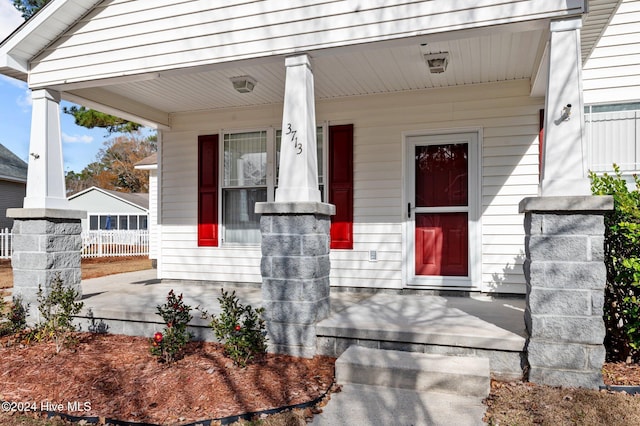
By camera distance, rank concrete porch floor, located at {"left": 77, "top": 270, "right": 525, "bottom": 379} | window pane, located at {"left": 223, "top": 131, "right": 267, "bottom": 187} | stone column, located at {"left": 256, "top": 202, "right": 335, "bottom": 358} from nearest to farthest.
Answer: concrete porch floor, located at {"left": 77, "top": 270, "right": 525, "bottom": 379} → stone column, located at {"left": 256, "top": 202, "right": 335, "bottom": 358} → window pane, located at {"left": 223, "top": 131, "right": 267, "bottom": 187}

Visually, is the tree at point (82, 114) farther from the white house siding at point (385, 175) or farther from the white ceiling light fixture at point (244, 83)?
the white ceiling light fixture at point (244, 83)

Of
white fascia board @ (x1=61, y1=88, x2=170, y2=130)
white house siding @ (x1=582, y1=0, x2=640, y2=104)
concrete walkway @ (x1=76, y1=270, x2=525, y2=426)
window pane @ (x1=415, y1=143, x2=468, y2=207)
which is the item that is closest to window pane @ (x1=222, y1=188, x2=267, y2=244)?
concrete walkway @ (x1=76, y1=270, x2=525, y2=426)

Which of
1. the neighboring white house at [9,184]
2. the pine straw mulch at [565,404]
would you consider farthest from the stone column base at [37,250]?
the neighboring white house at [9,184]

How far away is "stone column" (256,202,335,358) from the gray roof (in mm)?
16451

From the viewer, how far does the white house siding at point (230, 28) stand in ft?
11.9

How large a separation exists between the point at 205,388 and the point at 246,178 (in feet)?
12.1

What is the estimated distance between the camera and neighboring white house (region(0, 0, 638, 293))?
3.75 meters

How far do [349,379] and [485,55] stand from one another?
3340mm

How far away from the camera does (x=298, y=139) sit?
13.1 feet

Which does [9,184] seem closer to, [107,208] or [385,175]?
[107,208]

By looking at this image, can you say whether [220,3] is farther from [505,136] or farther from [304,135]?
[505,136]

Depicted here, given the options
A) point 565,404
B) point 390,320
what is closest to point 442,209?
point 390,320

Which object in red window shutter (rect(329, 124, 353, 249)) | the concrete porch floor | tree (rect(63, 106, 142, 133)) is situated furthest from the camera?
tree (rect(63, 106, 142, 133))

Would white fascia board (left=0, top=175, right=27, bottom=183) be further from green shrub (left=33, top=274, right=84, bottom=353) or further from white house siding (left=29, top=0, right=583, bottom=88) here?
green shrub (left=33, top=274, right=84, bottom=353)
